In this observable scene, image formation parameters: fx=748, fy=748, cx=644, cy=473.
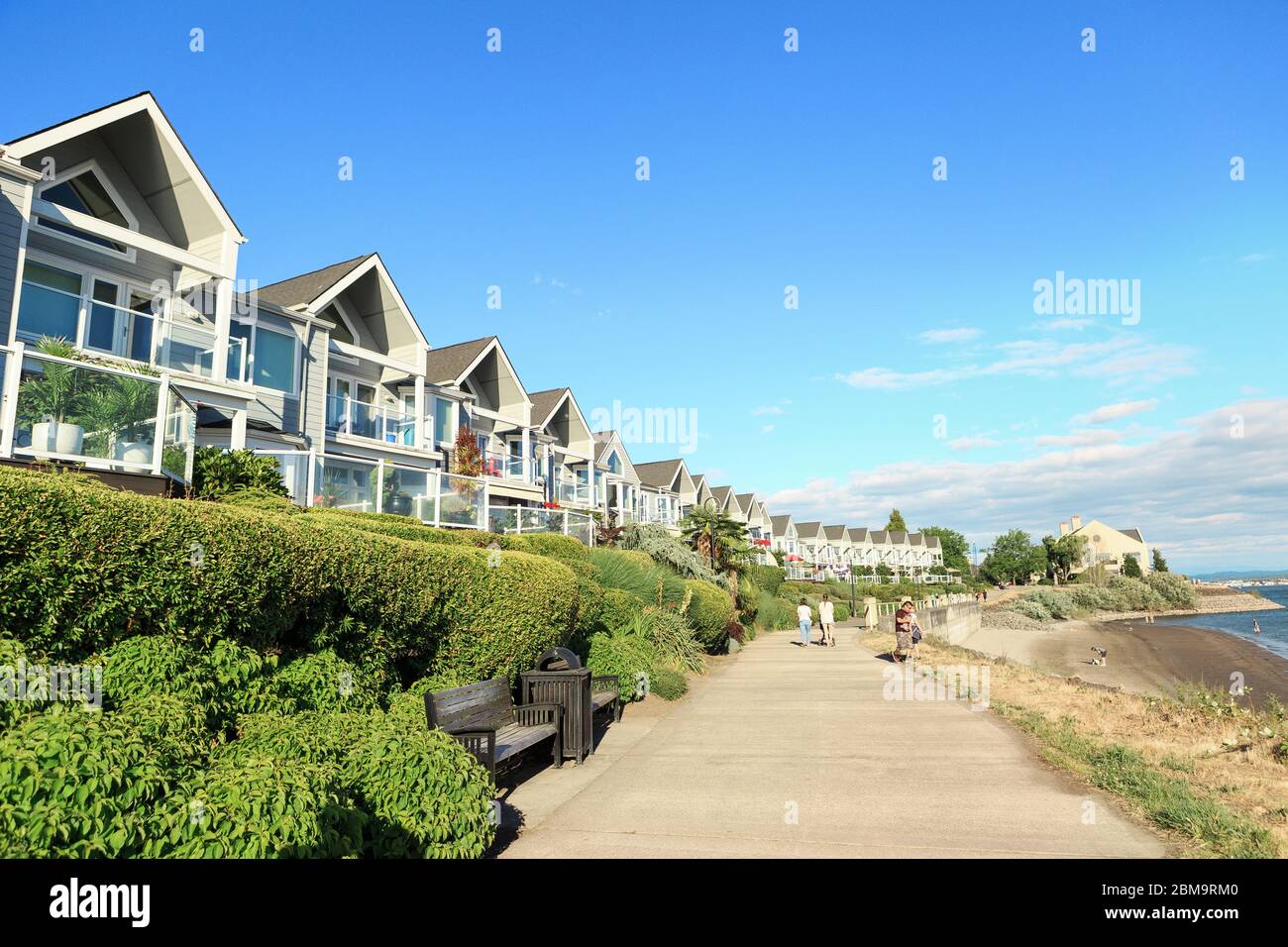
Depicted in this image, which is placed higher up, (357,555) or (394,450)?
(394,450)

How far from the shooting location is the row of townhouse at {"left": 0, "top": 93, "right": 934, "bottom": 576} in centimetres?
891

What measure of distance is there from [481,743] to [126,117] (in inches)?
701

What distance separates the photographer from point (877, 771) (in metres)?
7.76

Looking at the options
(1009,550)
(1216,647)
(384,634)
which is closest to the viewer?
(384,634)

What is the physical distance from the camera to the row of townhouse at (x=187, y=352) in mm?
8914

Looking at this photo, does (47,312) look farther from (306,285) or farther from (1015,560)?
(1015,560)

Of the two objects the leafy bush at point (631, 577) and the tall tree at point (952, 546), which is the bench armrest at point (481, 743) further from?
the tall tree at point (952, 546)

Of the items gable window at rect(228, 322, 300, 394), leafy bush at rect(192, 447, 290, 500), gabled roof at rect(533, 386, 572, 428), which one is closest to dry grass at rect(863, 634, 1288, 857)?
leafy bush at rect(192, 447, 290, 500)

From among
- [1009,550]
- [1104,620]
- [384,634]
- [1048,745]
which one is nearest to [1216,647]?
[1104,620]

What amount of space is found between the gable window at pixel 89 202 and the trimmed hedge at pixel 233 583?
1398cm

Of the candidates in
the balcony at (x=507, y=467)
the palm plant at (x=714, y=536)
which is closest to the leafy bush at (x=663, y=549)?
the palm plant at (x=714, y=536)

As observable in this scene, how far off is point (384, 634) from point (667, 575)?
1200 cm

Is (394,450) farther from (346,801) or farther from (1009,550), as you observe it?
(1009,550)

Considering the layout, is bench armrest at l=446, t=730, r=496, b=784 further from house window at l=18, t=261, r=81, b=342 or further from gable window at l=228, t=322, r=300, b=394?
gable window at l=228, t=322, r=300, b=394
